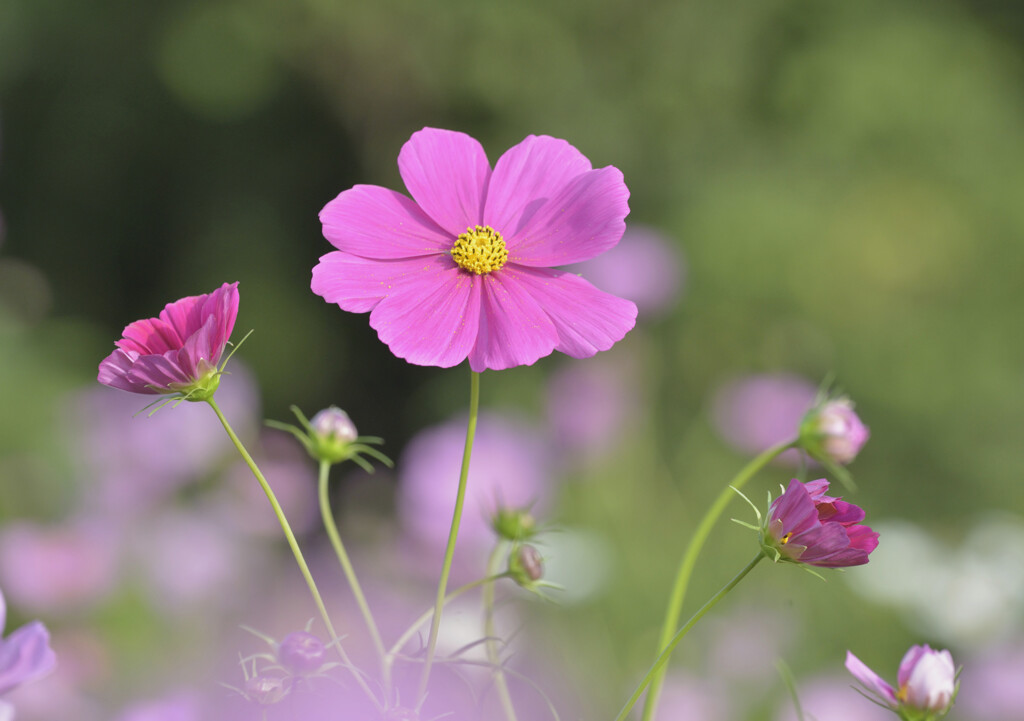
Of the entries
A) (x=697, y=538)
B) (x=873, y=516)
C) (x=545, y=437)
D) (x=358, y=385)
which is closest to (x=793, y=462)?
(x=697, y=538)

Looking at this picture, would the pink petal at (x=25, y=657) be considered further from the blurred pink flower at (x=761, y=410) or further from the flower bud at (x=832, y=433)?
the blurred pink flower at (x=761, y=410)

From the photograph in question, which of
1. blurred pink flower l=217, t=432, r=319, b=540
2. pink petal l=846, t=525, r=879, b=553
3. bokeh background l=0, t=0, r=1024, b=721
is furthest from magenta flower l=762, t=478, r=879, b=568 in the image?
blurred pink flower l=217, t=432, r=319, b=540

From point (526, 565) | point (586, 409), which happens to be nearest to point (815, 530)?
point (526, 565)

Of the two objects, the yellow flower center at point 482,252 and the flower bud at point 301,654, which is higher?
the yellow flower center at point 482,252

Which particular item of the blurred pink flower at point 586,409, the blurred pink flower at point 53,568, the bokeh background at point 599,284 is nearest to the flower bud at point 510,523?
the bokeh background at point 599,284

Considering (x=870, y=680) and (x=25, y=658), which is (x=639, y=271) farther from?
(x=25, y=658)
